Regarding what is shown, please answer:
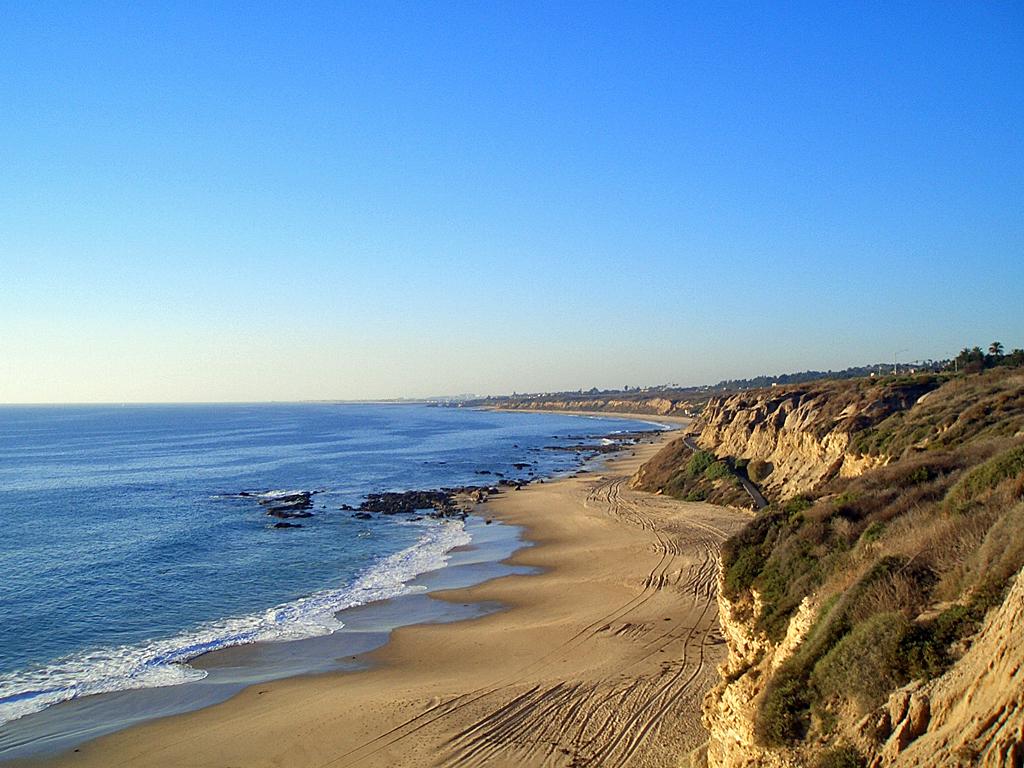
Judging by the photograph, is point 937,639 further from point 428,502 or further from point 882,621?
point 428,502

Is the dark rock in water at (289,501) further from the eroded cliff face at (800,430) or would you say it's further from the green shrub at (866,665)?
the green shrub at (866,665)

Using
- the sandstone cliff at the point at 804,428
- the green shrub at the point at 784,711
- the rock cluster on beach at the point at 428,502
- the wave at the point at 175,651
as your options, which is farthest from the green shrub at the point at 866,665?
the rock cluster on beach at the point at 428,502

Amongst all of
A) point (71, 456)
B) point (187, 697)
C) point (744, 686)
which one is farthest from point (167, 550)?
point (71, 456)

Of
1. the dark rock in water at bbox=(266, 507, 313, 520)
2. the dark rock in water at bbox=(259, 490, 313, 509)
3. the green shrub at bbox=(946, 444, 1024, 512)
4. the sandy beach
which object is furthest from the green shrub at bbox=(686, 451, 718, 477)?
the green shrub at bbox=(946, 444, 1024, 512)

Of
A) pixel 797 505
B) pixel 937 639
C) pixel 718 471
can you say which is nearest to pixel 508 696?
pixel 797 505

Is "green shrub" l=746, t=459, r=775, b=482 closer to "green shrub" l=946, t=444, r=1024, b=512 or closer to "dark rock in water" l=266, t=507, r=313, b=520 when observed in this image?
"dark rock in water" l=266, t=507, r=313, b=520

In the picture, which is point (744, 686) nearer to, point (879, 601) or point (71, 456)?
point (879, 601)
